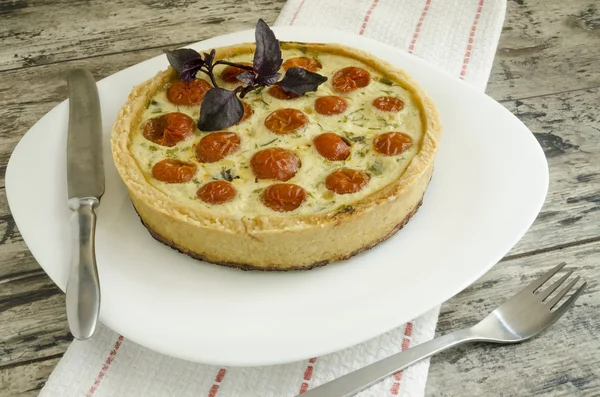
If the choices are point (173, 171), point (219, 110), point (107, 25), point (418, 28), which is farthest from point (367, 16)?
point (173, 171)

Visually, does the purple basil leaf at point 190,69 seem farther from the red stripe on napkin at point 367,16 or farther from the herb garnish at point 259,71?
the red stripe on napkin at point 367,16

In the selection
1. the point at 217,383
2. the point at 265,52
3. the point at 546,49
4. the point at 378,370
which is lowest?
the point at 546,49

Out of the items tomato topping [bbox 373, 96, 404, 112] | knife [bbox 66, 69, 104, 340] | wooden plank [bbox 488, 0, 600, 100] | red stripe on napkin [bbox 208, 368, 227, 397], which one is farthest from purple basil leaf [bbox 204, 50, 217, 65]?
wooden plank [bbox 488, 0, 600, 100]

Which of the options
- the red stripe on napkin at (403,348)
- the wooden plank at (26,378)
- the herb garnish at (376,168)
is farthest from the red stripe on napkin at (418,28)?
the wooden plank at (26,378)

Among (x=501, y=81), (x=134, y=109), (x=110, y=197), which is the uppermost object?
(x=134, y=109)

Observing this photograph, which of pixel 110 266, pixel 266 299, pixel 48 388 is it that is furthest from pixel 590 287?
pixel 48 388

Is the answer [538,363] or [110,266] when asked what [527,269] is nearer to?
[538,363]

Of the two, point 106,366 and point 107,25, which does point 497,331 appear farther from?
point 107,25

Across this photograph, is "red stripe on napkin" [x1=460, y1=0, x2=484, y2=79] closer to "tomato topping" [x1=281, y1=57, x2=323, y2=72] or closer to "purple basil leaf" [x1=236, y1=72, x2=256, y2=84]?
"tomato topping" [x1=281, y1=57, x2=323, y2=72]
